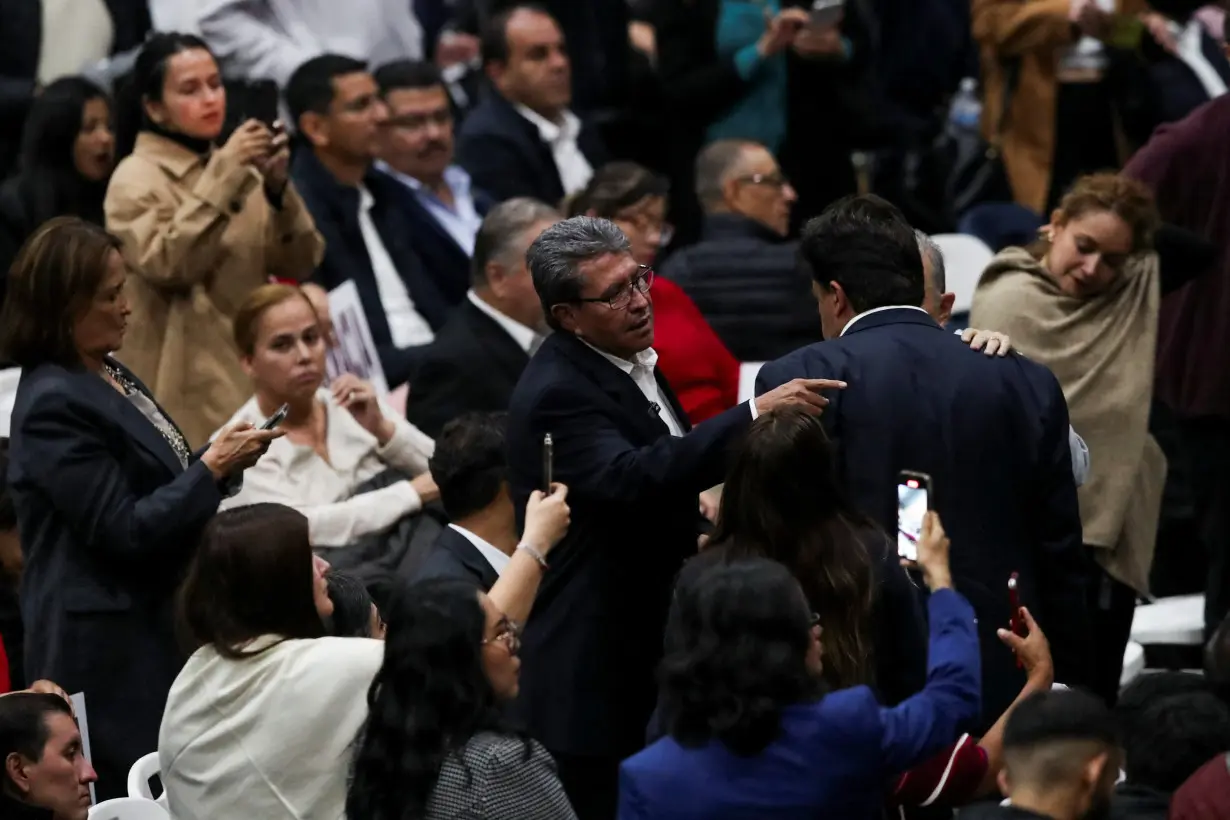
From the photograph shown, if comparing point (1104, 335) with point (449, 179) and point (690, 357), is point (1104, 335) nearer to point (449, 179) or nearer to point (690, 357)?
point (690, 357)

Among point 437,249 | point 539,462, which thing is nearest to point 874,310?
point 539,462

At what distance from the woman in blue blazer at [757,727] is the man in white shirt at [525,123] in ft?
16.3

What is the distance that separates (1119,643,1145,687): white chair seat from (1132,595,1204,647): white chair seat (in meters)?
0.15

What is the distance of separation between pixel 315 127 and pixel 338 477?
6.44 feet

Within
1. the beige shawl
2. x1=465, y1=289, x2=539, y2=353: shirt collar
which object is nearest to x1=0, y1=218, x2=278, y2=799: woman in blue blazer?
x1=465, y1=289, x2=539, y2=353: shirt collar

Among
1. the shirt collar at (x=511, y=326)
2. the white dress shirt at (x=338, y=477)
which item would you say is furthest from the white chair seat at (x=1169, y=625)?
the white dress shirt at (x=338, y=477)

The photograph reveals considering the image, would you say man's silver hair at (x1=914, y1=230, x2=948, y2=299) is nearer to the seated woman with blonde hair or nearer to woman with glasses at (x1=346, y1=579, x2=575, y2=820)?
the seated woman with blonde hair

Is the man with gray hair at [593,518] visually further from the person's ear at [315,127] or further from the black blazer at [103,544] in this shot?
the person's ear at [315,127]

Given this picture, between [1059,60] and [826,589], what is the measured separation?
5463 mm

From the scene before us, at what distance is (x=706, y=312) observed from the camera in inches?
276

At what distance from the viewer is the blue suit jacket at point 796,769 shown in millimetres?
3498

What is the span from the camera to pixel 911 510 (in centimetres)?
417

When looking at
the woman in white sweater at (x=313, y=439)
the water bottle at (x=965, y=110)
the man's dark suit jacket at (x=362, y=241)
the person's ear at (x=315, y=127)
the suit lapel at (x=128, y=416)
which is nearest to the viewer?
the suit lapel at (x=128, y=416)

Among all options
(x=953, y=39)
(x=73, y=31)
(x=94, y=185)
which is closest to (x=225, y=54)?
(x=73, y=31)
